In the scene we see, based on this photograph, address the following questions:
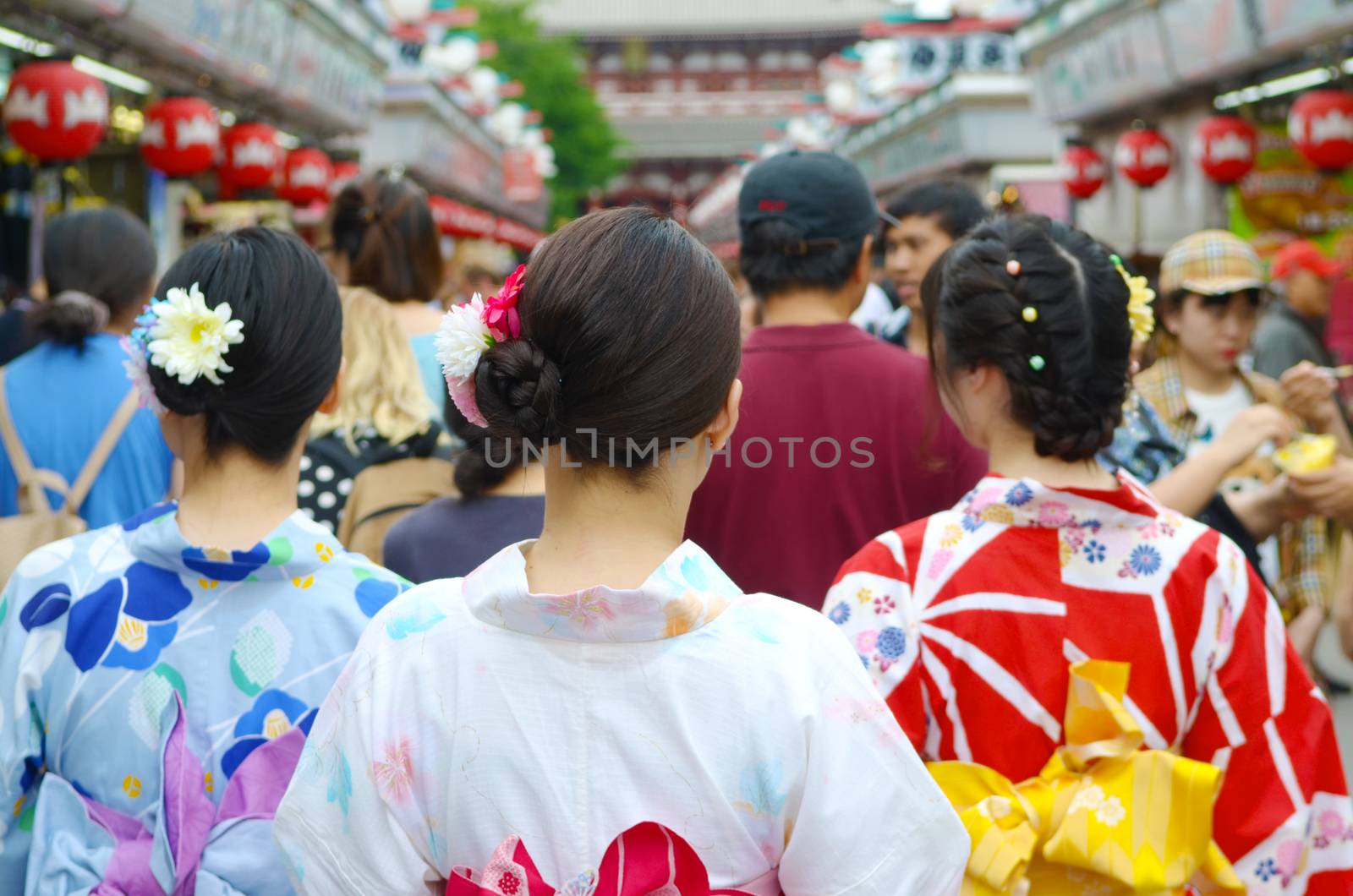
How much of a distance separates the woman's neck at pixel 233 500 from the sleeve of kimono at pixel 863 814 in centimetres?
96

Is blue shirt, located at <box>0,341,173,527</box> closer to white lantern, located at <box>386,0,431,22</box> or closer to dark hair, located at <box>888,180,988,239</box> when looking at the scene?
dark hair, located at <box>888,180,988,239</box>

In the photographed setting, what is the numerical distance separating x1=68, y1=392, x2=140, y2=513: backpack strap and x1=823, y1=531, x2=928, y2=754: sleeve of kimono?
199 centimetres

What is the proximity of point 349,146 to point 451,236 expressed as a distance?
20.9 feet

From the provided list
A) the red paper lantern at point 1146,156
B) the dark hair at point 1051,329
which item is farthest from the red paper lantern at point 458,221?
the dark hair at point 1051,329

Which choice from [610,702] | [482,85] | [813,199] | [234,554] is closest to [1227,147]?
[813,199]

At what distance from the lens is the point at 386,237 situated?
378 centimetres

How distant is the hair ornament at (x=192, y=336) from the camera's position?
194 cm

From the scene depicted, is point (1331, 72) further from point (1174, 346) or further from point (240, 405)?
point (240, 405)

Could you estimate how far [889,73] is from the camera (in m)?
19.1

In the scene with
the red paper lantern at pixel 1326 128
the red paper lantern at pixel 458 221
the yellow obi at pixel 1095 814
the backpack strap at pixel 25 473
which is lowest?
the yellow obi at pixel 1095 814

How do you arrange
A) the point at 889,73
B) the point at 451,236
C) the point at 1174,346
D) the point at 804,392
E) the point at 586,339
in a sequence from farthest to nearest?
the point at 451,236, the point at 889,73, the point at 1174,346, the point at 804,392, the point at 586,339

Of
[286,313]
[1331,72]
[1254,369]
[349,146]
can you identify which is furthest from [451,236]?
[286,313]

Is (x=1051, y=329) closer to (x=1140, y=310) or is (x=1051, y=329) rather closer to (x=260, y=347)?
(x=1140, y=310)

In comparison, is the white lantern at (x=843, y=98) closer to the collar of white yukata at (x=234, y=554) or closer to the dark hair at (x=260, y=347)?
the dark hair at (x=260, y=347)
